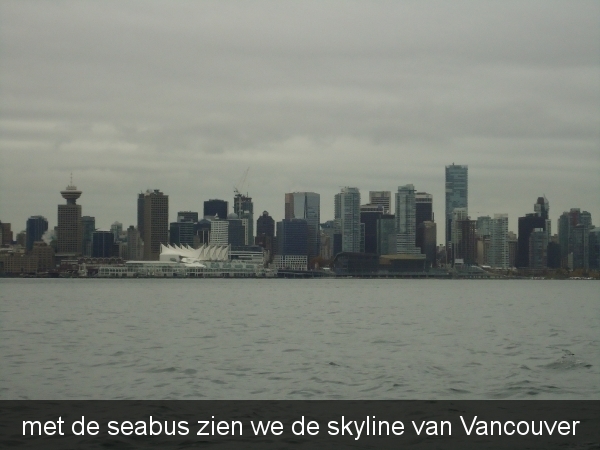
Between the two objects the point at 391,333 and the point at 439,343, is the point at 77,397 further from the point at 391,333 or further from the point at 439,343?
the point at 391,333

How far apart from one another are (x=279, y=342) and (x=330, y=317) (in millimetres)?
22444

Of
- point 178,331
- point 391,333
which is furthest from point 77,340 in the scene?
point 391,333

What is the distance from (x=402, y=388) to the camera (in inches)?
1051

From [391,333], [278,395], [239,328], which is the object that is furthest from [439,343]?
[278,395]

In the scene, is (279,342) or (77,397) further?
(279,342)
